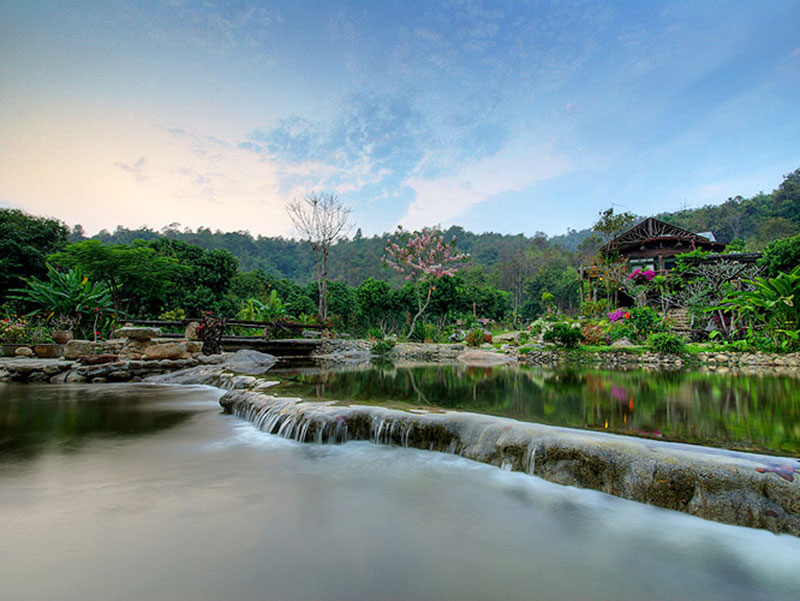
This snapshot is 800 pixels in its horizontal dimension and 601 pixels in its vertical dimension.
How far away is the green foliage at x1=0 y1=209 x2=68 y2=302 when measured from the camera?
16.2 metres

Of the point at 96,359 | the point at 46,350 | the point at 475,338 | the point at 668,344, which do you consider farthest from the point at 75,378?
the point at 668,344

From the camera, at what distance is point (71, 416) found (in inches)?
203

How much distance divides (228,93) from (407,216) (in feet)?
61.6

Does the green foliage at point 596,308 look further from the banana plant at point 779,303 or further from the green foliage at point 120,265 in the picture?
the green foliage at point 120,265

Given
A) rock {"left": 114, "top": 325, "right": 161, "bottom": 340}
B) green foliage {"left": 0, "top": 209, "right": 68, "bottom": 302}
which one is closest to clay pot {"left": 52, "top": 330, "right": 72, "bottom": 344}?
rock {"left": 114, "top": 325, "right": 161, "bottom": 340}

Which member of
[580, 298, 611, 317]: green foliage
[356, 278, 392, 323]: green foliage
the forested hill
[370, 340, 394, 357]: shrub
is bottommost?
[370, 340, 394, 357]: shrub

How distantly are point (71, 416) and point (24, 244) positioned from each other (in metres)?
17.8

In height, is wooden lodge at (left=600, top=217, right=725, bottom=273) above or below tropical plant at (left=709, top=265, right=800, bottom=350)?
above

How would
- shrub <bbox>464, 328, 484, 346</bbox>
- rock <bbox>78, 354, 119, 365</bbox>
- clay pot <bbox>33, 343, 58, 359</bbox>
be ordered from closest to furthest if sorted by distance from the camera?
1. rock <bbox>78, 354, 119, 365</bbox>
2. clay pot <bbox>33, 343, 58, 359</bbox>
3. shrub <bbox>464, 328, 484, 346</bbox>

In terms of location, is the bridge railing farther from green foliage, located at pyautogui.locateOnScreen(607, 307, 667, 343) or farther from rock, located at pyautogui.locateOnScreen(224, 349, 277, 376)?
green foliage, located at pyautogui.locateOnScreen(607, 307, 667, 343)

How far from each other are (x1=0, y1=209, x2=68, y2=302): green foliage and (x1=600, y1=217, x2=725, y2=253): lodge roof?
28979mm

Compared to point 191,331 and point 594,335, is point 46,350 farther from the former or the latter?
point 594,335

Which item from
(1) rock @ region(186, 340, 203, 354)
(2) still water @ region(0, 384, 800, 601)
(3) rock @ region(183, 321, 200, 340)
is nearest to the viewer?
(2) still water @ region(0, 384, 800, 601)

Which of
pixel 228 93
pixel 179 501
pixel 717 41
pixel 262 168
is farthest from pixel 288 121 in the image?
pixel 179 501
